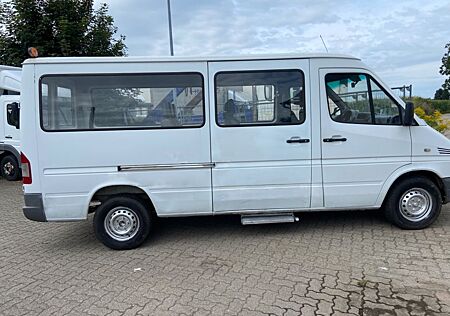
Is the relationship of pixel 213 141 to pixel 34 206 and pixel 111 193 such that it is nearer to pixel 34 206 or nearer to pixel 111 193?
pixel 111 193

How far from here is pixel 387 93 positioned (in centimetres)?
486

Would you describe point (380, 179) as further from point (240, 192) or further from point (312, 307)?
point (312, 307)

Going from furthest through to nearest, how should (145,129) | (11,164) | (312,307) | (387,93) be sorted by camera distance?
(11,164)
(387,93)
(145,129)
(312,307)

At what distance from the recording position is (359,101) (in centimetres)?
481

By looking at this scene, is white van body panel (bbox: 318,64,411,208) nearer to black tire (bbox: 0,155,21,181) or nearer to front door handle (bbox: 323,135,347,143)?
front door handle (bbox: 323,135,347,143)

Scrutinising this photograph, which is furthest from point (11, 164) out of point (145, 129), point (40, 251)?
point (145, 129)

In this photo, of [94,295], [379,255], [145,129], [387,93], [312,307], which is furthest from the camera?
[387,93]

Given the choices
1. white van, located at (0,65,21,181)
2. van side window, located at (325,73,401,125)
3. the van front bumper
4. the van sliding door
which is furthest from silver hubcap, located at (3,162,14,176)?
van side window, located at (325,73,401,125)

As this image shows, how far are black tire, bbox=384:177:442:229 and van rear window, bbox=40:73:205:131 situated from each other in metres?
2.75

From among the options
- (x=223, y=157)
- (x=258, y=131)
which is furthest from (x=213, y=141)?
(x=258, y=131)

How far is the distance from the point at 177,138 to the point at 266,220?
5.11 feet

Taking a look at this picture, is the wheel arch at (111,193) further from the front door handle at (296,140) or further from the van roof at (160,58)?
the front door handle at (296,140)

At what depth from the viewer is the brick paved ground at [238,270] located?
331 centimetres

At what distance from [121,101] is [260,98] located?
1.74 metres
